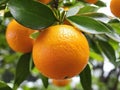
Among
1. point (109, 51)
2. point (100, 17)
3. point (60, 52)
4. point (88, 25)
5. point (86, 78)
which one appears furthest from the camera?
point (109, 51)

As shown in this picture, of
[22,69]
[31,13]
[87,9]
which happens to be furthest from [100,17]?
[22,69]

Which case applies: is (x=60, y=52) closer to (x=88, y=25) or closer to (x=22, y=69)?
(x=88, y=25)

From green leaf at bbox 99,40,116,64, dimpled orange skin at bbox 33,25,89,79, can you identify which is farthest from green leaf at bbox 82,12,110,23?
green leaf at bbox 99,40,116,64

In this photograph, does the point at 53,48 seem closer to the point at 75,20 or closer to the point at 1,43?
the point at 75,20

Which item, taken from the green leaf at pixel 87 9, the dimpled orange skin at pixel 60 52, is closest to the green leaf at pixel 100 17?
the green leaf at pixel 87 9

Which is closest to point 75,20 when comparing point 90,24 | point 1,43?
point 90,24

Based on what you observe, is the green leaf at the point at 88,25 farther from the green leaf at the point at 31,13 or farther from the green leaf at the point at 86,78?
the green leaf at the point at 86,78
